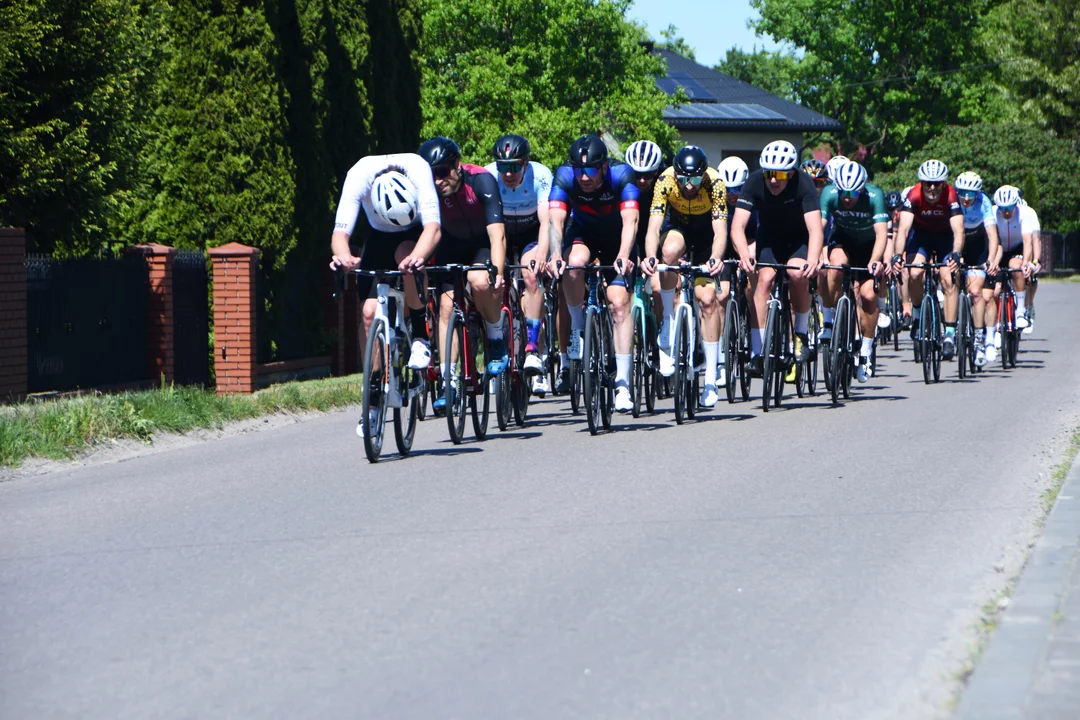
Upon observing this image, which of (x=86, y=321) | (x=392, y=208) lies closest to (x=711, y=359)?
(x=392, y=208)

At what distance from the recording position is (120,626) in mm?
5555

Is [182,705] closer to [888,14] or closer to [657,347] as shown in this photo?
[657,347]

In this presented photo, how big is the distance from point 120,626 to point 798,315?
821 cm

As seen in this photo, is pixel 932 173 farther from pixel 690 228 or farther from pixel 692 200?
pixel 692 200

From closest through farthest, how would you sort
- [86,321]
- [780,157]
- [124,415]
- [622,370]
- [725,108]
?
[622,370]
[124,415]
[780,157]
[86,321]
[725,108]

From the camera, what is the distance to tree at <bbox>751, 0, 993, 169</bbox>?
250 feet

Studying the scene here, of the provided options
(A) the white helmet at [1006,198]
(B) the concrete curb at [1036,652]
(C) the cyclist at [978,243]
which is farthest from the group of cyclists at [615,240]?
(B) the concrete curb at [1036,652]

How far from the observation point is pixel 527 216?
1259 centimetres

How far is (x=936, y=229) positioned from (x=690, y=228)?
5355 millimetres

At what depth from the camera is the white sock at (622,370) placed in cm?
1129

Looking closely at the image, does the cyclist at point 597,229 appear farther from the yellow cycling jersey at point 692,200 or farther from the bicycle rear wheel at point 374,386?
the bicycle rear wheel at point 374,386

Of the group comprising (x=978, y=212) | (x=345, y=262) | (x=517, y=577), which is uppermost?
(x=978, y=212)

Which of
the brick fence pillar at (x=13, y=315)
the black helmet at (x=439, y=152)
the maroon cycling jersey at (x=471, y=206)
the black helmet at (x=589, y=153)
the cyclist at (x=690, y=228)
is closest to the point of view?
the black helmet at (x=439, y=152)

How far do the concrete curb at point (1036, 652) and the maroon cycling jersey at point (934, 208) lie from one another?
10.3m
